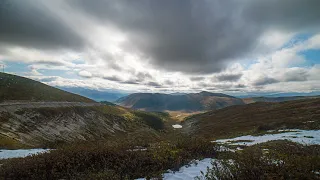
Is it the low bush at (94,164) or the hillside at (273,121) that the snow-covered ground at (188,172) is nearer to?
the low bush at (94,164)

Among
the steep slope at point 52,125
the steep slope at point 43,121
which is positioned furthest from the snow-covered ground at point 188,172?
the steep slope at point 52,125

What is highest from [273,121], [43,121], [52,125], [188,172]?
[188,172]

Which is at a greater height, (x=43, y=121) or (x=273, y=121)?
(x=273, y=121)

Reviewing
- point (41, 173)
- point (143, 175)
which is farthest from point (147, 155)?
point (41, 173)

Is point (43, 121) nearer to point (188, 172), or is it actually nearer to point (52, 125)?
point (52, 125)

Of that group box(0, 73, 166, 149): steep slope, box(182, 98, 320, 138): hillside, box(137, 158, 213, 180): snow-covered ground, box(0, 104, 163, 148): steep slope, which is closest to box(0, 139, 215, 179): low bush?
box(137, 158, 213, 180): snow-covered ground

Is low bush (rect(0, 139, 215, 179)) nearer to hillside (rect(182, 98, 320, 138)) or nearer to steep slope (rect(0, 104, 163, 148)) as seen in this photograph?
hillside (rect(182, 98, 320, 138))

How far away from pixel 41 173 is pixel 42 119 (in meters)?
75.9

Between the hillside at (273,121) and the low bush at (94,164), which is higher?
the low bush at (94,164)

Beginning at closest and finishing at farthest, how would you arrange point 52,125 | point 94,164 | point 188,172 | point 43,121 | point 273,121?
point 188,172 < point 94,164 < point 273,121 < point 43,121 < point 52,125

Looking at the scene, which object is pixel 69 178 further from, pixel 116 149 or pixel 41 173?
pixel 116 149

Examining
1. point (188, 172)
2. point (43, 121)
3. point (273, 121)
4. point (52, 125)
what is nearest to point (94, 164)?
point (188, 172)

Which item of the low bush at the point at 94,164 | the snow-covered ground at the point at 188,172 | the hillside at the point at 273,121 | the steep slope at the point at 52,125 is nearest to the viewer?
the snow-covered ground at the point at 188,172

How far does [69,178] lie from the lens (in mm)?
8914
